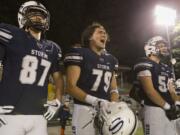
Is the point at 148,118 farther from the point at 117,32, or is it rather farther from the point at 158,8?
the point at 117,32

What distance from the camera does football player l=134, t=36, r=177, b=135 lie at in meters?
6.70

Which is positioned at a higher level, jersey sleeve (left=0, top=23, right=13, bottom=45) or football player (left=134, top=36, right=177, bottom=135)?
jersey sleeve (left=0, top=23, right=13, bottom=45)

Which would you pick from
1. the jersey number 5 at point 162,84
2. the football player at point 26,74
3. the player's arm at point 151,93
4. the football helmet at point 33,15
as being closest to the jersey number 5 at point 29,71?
the football player at point 26,74

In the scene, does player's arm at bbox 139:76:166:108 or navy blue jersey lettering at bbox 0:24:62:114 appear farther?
player's arm at bbox 139:76:166:108

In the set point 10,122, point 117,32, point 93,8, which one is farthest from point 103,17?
point 10,122

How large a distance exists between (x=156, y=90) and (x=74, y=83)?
1.83 metres

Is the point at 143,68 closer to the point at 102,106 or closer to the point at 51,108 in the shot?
the point at 102,106

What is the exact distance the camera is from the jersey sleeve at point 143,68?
6.83m

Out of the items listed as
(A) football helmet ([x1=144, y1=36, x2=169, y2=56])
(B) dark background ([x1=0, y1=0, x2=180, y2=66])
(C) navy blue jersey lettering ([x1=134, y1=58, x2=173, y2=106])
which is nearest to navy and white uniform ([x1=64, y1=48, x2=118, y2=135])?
(C) navy blue jersey lettering ([x1=134, y1=58, x2=173, y2=106])

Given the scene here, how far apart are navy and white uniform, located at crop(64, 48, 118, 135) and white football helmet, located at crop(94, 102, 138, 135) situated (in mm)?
353

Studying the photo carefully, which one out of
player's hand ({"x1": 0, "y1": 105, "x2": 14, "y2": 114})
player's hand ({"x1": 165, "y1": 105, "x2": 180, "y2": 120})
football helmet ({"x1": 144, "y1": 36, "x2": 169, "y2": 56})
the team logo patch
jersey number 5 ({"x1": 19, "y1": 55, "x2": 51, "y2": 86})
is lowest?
the team logo patch

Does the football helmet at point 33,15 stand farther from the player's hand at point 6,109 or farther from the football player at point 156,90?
the football player at point 156,90

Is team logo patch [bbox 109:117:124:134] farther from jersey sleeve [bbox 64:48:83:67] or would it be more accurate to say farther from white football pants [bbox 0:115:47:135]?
jersey sleeve [bbox 64:48:83:67]

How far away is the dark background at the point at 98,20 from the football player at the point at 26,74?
1961 cm
